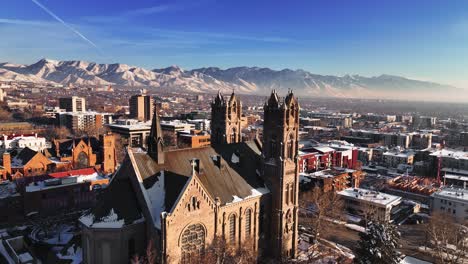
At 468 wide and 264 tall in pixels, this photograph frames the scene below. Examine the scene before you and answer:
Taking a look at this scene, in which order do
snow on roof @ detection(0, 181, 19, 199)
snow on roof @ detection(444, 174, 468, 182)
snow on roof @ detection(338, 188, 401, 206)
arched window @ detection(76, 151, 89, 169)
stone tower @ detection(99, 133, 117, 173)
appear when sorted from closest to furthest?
1. snow on roof @ detection(0, 181, 19, 199)
2. snow on roof @ detection(338, 188, 401, 206)
3. stone tower @ detection(99, 133, 117, 173)
4. arched window @ detection(76, 151, 89, 169)
5. snow on roof @ detection(444, 174, 468, 182)

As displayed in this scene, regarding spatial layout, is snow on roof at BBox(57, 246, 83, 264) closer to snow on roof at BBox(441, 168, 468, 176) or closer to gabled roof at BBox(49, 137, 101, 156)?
gabled roof at BBox(49, 137, 101, 156)

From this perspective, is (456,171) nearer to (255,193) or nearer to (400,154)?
(400,154)

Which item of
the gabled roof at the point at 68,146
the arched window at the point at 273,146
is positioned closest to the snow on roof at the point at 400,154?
the arched window at the point at 273,146

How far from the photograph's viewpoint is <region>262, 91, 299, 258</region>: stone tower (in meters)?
50.2

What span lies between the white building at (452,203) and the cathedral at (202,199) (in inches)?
1886

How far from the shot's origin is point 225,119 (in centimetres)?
6009

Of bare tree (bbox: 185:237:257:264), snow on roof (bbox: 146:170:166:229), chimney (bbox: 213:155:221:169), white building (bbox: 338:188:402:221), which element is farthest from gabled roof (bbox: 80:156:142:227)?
white building (bbox: 338:188:402:221)

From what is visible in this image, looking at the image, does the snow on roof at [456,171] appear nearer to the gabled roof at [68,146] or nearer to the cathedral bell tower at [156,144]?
the cathedral bell tower at [156,144]

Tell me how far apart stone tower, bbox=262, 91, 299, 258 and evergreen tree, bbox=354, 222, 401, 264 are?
37.9 ft

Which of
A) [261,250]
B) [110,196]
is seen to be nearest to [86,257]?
[110,196]

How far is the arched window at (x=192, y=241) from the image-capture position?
41.4 m

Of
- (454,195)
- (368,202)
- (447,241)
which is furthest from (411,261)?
(454,195)

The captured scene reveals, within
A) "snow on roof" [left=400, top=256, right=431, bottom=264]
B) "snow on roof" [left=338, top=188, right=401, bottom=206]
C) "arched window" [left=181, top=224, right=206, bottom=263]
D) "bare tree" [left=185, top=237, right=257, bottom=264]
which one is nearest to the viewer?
"arched window" [left=181, top=224, right=206, bottom=263]

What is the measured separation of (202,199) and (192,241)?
527 cm
